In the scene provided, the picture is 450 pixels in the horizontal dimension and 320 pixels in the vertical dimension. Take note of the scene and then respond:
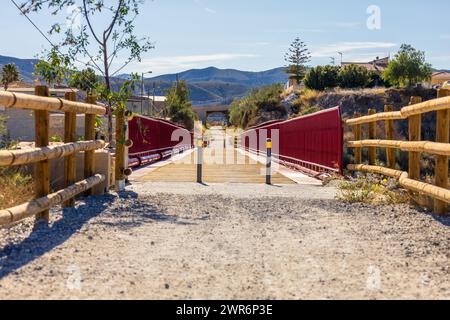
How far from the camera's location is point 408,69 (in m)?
85.1

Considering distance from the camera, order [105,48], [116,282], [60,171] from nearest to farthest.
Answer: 1. [116,282]
2. [60,171]
3. [105,48]

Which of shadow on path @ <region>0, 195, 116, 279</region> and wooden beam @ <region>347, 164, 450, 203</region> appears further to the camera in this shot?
wooden beam @ <region>347, 164, 450, 203</region>

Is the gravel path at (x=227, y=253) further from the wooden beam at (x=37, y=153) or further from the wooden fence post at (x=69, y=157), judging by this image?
the wooden beam at (x=37, y=153)

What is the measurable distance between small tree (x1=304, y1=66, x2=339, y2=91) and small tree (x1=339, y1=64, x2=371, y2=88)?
83 centimetres

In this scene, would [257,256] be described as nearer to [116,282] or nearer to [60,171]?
[116,282]

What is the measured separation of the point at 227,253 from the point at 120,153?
599 centimetres

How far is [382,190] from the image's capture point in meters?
9.95

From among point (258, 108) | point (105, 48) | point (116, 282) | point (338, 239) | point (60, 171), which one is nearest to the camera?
point (116, 282)

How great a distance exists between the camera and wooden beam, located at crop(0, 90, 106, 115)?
225 inches

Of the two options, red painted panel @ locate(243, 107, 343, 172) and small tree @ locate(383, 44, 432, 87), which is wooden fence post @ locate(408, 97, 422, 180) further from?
small tree @ locate(383, 44, 432, 87)

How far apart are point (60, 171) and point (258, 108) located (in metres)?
71.7

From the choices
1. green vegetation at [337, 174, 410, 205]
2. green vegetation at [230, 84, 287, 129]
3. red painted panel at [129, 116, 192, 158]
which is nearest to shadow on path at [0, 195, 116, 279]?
green vegetation at [337, 174, 410, 205]
